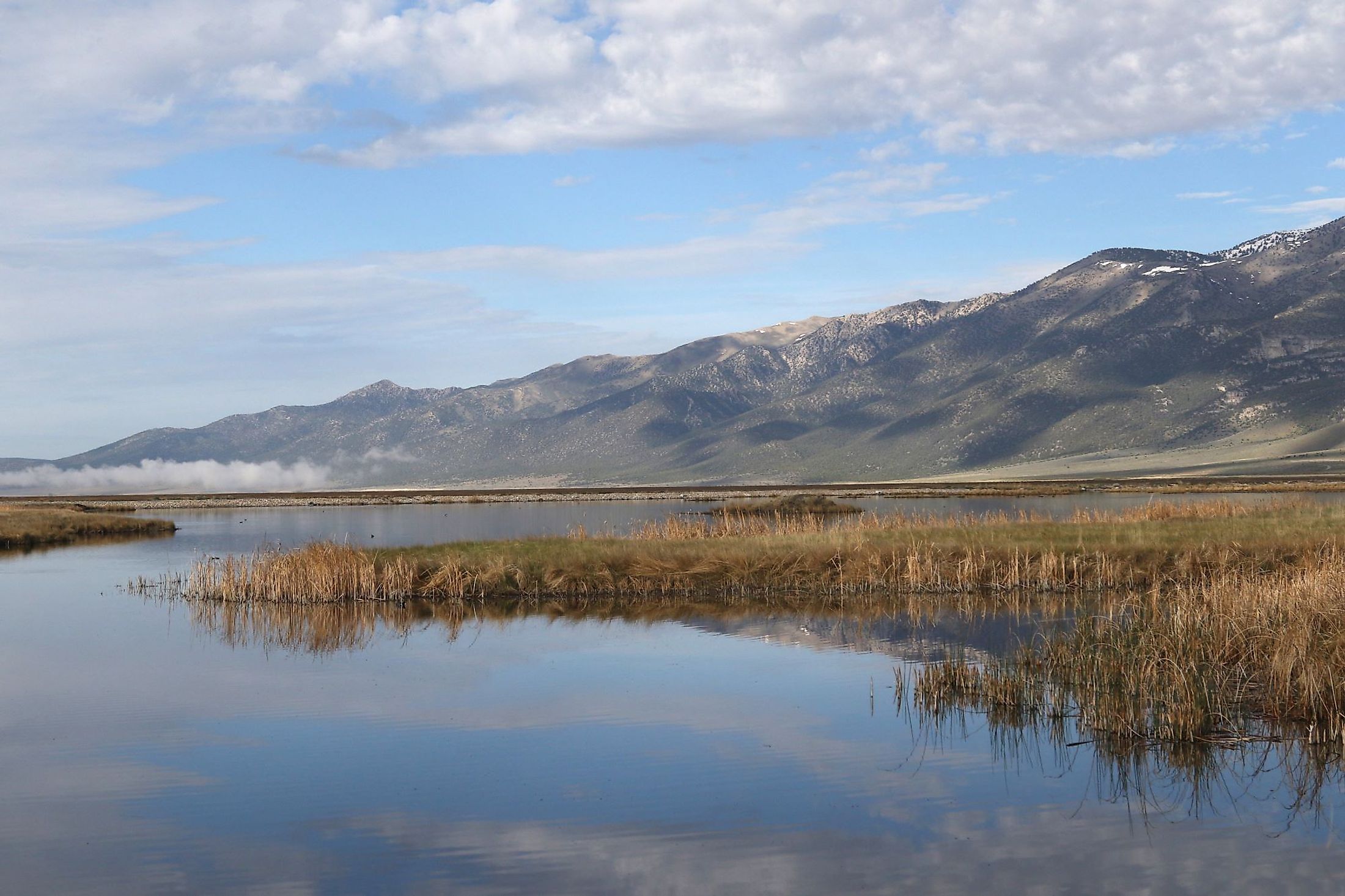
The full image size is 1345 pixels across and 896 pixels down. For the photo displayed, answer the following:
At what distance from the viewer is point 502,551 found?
39.7 meters

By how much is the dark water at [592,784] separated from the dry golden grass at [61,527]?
45107 millimetres

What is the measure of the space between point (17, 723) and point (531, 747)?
9064 millimetres

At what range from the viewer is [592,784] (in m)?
16.4

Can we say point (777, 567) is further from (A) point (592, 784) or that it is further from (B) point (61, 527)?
(B) point (61, 527)

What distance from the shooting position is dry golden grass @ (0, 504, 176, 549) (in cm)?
6838

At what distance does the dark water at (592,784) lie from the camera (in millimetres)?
13023

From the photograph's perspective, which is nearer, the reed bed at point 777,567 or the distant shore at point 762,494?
the reed bed at point 777,567

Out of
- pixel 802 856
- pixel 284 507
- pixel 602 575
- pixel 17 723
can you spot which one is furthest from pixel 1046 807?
pixel 284 507

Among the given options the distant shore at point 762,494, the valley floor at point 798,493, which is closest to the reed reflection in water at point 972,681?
the valley floor at point 798,493

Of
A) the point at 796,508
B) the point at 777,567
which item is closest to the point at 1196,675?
the point at 777,567

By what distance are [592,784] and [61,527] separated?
68778 mm

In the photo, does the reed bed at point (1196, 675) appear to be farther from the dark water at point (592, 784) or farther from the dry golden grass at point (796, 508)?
the dry golden grass at point (796, 508)

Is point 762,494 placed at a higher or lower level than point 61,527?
lower

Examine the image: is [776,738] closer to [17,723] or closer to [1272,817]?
[1272,817]
